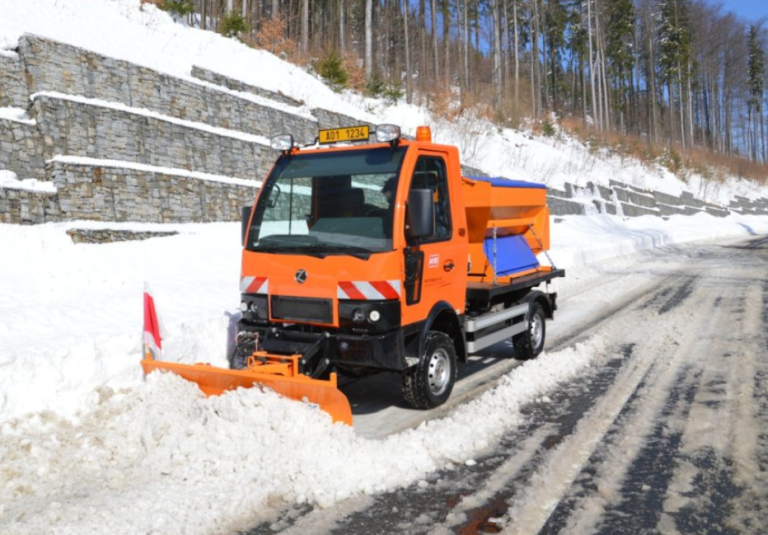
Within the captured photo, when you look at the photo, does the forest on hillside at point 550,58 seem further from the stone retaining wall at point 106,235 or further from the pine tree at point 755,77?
the stone retaining wall at point 106,235

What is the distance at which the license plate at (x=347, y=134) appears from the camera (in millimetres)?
5605

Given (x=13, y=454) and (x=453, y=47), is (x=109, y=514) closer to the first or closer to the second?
(x=13, y=454)

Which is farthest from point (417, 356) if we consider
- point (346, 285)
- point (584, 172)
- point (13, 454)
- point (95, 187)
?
point (584, 172)

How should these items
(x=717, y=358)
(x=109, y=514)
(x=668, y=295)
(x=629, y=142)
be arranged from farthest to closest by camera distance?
(x=629, y=142) → (x=668, y=295) → (x=717, y=358) → (x=109, y=514)

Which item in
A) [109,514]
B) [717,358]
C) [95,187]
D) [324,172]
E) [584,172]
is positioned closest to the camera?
[109,514]

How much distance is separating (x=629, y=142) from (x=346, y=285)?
48.4 m

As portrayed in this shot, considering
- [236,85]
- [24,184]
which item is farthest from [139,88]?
[24,184]

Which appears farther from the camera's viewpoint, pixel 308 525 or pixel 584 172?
pixel 584 172

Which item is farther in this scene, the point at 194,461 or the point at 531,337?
the point at 531,337

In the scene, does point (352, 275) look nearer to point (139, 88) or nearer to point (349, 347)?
point (349, 347)

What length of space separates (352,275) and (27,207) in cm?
778

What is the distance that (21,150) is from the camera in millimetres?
10703

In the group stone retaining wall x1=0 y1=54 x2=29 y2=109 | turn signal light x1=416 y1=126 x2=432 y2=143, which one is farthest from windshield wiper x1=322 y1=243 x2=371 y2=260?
stone retaining wall x1=0 y1=54 x2=29 y2=109

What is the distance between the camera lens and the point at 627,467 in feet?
14.1
